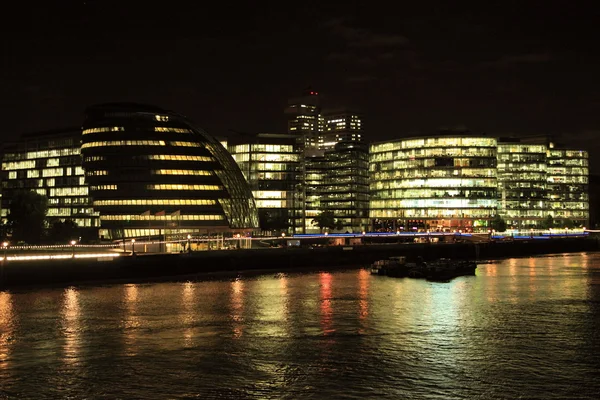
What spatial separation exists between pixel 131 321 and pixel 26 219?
295 ft

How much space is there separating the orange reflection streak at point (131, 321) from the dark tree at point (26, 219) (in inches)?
2636

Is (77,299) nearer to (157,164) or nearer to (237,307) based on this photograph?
(237,307)

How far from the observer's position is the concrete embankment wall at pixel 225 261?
76312mm

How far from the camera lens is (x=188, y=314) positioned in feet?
180

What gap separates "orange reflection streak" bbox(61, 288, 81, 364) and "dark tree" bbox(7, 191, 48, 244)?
68256 mm

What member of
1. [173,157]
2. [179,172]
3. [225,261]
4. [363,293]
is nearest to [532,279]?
[363,293]

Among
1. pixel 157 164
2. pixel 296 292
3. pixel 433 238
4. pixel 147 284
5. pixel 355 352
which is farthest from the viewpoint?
pixel 433 238

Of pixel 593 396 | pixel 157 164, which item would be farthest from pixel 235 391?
pixel 157 164

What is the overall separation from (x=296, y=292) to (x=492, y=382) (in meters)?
37.3

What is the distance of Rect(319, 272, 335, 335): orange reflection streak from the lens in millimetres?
49406

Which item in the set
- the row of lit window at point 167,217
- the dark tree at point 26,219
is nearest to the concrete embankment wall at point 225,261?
the row of lit window at point 167,217

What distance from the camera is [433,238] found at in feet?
585

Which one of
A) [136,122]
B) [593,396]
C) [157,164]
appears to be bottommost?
[593,396]

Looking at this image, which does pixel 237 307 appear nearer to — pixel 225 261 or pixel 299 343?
pixel 299 343
